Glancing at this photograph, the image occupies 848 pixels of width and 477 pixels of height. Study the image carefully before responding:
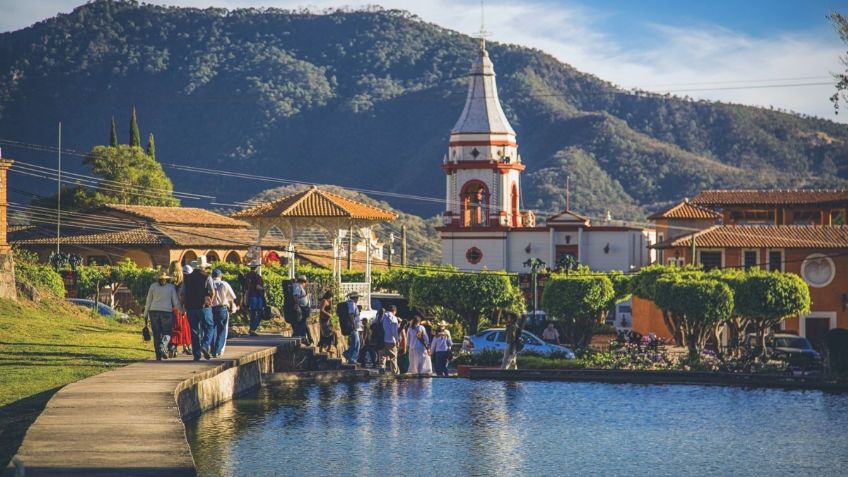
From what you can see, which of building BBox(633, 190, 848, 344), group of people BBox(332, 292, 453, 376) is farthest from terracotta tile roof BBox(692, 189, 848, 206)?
group of people BBox(332, 292, 453, 376)

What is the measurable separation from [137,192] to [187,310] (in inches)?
2745

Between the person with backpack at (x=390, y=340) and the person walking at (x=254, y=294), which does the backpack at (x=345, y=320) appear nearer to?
the person with backpack at (x=390, y=340)

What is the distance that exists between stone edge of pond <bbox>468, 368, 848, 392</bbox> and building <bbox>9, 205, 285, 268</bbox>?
38779 mm

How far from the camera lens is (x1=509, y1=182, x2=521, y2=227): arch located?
8125 cm

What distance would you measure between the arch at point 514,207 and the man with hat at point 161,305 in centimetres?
5942

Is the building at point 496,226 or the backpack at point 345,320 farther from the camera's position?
the building at point 496,226

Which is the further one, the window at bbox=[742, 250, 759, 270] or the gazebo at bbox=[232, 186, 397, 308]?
the window at bbox=[742, 250, 759, 270]

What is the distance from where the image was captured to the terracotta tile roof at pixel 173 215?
7238cm

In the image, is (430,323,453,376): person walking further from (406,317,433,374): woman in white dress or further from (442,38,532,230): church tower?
(442,38,532,230): church tower

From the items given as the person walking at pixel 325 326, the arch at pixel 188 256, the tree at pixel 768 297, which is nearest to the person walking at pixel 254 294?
the person walking at pixel 325 326

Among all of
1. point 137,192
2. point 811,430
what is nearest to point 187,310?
point 811,430

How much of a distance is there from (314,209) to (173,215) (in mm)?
34884

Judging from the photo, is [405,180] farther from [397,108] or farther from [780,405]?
[780,405]

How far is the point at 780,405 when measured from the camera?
2672 centimetres
